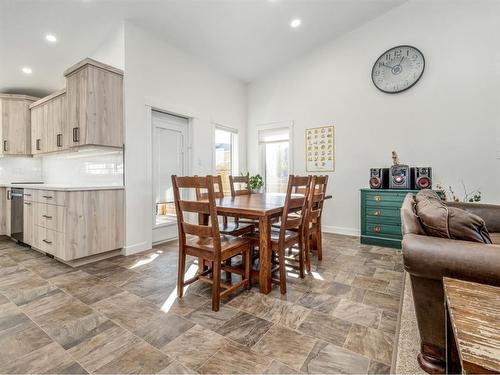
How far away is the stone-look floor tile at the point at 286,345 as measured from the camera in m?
1.38

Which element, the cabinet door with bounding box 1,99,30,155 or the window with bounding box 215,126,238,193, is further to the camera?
the window with bounding box 215,126,238,193

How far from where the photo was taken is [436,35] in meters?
3.57

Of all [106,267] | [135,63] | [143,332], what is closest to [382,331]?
[143,332]

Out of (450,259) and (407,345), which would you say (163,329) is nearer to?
(407,345)

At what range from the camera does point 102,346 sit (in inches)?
58.0

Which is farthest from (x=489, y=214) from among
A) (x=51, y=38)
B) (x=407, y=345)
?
(x=51, y=38)

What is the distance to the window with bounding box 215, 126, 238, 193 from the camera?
16.7 feet

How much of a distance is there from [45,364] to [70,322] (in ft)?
1.33

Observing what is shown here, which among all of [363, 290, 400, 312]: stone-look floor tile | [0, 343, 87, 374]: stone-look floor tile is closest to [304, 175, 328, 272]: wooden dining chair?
[363, 290, 400, 312]: stone-look floor tile

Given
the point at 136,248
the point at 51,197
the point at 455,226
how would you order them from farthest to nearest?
the point at 136,248, the point at 51,197, the point at 455,226

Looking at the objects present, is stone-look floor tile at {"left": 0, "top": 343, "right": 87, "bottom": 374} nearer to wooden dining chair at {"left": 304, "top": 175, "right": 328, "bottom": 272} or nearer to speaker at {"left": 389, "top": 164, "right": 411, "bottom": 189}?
wooden dining chair at {"left": 304, "top": 175, "right": 328, "bottom": 272}

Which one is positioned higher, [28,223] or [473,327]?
[473,327]

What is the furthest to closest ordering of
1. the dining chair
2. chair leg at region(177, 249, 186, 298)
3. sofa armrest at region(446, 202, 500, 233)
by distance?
sofa armrest at region(446, 202, 500, 233), the dining chair, chair leg at region(177, 249, 186, 298)

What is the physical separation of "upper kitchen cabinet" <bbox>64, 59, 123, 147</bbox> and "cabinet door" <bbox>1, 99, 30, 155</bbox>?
188 centimetres
